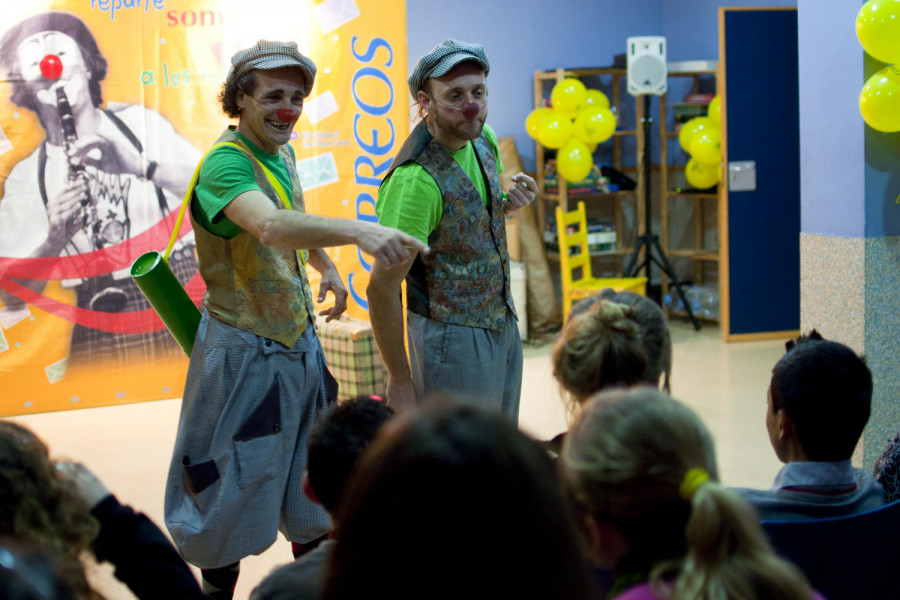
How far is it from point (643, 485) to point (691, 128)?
5665 millimetres

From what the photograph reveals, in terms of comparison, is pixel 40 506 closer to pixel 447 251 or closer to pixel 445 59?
pixel 447 251

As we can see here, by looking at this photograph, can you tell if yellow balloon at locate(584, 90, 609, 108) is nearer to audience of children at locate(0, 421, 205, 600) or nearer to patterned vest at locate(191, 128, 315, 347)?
patterned vest at locate(191, 128, 315, 347)

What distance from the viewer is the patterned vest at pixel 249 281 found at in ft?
6.50

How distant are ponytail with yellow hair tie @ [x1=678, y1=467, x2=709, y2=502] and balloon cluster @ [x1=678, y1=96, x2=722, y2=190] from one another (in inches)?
211

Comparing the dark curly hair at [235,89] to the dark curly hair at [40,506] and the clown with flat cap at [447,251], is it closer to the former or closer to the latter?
the clown with flat cap at [447,251]

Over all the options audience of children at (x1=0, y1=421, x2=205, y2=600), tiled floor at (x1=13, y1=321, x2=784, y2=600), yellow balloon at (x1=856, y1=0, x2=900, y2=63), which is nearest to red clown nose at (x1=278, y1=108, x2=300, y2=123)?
audience of children at (x1=0, y1=421, x2=205, y2=600)

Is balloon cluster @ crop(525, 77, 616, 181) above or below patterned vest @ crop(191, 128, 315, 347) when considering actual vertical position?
above

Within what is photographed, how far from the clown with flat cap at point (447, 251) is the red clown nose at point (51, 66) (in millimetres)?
3385

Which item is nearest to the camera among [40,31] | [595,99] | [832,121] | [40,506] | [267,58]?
[40,506]

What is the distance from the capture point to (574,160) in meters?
6.21

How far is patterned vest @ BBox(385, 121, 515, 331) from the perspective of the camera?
6.81ft

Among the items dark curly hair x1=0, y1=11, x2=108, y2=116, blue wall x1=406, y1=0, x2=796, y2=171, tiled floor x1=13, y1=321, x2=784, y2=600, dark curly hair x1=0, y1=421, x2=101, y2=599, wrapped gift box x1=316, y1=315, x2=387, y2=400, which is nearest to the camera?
dark curly hair x1=0, y1=421, x2=101, y2=599

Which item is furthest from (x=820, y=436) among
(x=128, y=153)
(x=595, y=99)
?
(x=595, y=99)

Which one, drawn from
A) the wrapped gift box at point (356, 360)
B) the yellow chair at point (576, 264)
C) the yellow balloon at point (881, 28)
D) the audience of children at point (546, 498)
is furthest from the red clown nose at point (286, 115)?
the yellow chair at point (576, 264)
